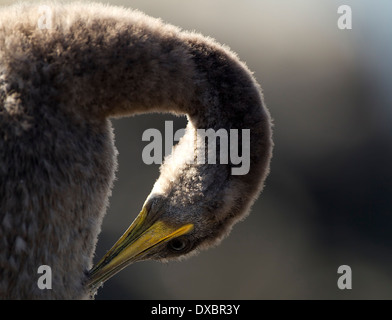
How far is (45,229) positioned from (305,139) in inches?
191

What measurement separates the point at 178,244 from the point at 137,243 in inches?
7.5

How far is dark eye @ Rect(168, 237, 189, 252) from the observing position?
261cm

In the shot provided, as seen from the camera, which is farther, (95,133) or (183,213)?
(183,213)

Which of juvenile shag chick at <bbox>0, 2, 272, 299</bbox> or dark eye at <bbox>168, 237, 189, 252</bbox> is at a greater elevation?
juvenile shag chick at <bbox>0, 2, 272, 299</bbox>

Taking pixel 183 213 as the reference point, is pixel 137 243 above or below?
below

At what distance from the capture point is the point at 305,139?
22.0ft

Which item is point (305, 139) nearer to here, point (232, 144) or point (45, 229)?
point (232, 144)

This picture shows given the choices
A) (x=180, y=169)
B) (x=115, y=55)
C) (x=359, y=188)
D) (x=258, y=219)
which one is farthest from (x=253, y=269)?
(x=115, y=55)

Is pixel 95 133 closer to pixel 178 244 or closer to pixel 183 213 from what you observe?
pixel 183 213

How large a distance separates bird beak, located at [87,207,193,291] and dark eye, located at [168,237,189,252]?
0.03 metres

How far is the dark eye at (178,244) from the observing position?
2609 millimetres

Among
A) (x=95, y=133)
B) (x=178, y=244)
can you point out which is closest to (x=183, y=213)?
(x=178, y=244)

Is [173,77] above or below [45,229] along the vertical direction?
above

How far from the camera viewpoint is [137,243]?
8.60 ft
